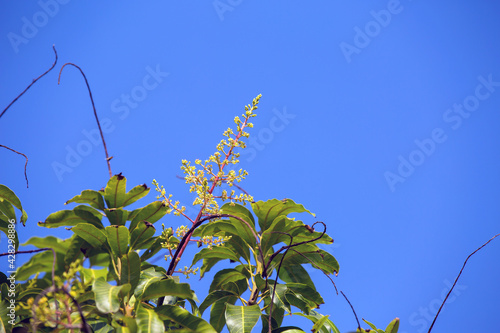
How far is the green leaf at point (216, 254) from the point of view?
2.73 meters

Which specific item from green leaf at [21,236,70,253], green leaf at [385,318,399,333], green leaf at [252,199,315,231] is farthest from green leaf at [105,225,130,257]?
green leaf at [385,318,399,333]

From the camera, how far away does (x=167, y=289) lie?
2.33 meters

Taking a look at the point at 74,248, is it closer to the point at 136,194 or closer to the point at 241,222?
the point at 136,194

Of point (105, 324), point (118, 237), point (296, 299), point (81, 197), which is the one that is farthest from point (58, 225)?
point (296, 299)

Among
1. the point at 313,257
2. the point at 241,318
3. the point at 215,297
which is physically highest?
the point at 313,257

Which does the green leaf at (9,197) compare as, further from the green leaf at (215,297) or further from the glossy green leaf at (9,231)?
the green leaf at (215,297)

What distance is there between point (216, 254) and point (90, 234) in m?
0.74

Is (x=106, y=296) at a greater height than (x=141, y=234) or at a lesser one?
Result: lesser

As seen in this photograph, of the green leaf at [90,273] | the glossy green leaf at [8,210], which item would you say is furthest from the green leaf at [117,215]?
the glossy green leaf at [8,210]

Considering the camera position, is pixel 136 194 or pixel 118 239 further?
pixel 136 194

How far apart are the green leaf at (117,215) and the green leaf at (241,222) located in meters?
0.56

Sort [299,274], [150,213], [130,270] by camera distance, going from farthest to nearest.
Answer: [299,274] < [150,213] < [130,270]

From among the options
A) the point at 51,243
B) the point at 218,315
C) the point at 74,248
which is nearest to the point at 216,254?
the point at 218,315

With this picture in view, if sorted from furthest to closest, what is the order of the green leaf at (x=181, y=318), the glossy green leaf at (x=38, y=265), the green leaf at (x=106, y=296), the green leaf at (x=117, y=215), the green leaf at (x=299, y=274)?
the green leaf at (x=299, y=274) < the green leaf at (x=117, y=215) < the glossy green leaf at (x=38, y=265) < the green leaf at (x=181, y=318) < the green leaf at (x=106, y=296)
